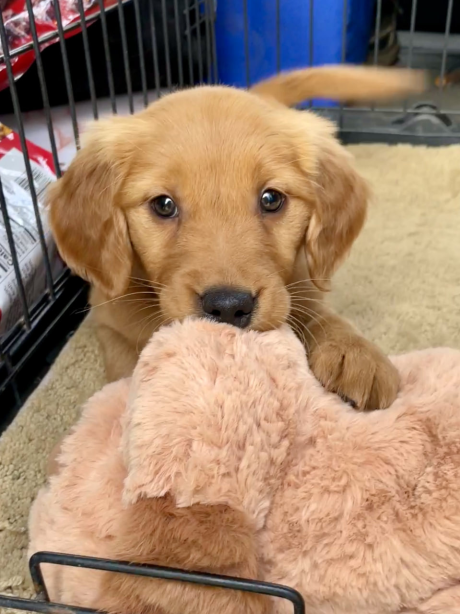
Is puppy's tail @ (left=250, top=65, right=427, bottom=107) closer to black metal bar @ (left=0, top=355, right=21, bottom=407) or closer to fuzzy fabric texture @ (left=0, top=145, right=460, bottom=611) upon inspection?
fuzzy fabric texture @ (left=0, top=145, right=460, bottom=611)

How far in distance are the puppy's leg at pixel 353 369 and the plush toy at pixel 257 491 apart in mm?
91

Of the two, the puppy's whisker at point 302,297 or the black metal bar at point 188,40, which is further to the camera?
the black metal bar at point 188,40

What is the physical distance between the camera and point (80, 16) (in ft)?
5.24

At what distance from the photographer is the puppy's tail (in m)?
1.73

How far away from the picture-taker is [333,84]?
176 cm

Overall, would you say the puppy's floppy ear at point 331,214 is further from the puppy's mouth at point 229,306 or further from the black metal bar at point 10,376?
the black metal bar at point 10,376

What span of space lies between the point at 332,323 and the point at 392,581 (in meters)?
0.52

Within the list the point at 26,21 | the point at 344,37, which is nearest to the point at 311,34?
the point at 344,37

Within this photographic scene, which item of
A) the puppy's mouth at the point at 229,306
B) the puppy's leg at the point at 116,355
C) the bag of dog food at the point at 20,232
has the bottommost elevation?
the puppy's leg at the point at 116,355

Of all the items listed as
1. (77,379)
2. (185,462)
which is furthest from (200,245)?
(77,379)

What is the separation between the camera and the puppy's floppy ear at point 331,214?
4.04 feet

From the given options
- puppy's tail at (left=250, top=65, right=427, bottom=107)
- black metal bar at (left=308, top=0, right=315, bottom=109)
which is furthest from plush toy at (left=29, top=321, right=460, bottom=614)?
black metal bar at (left=308, top=0, right=315, bottom=109)

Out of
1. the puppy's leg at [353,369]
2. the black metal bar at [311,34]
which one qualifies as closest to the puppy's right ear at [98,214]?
the puppy's leg at [353,369]

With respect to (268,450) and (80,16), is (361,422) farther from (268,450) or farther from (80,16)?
(80,16)
